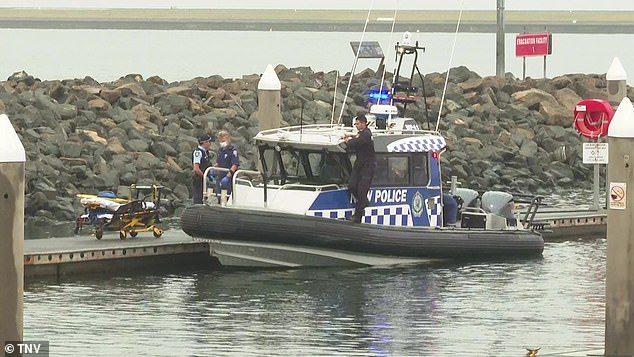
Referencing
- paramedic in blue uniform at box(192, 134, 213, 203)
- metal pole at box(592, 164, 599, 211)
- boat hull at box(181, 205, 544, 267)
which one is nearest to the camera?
boat hull at box(181, 205, 544, 267)

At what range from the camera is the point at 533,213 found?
72.4 ft

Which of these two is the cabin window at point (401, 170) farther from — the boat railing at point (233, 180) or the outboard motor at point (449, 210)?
the boat railing at point (233, 180)

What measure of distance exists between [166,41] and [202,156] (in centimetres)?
9924

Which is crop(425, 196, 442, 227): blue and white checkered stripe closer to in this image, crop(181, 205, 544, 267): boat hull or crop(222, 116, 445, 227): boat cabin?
crop(222, 116, 445, 227): boat cabin

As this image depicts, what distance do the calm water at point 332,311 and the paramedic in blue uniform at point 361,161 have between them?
0.95m

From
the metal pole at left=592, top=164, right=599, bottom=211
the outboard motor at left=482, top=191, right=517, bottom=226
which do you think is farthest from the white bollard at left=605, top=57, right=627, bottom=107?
the outboard motor at left=482, top=191, right=517, bottom=226

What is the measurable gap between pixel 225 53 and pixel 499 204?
245ft

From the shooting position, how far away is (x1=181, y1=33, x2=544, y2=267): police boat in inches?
771

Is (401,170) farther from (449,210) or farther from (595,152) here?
(595,152)

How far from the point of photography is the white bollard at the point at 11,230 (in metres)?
12.7

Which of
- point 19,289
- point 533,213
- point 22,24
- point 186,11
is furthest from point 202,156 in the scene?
point 186,11

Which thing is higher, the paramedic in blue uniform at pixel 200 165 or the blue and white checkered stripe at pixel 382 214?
the paramedic in blue uniform at pixel 200 165

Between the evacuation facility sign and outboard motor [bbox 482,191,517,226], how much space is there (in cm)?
804

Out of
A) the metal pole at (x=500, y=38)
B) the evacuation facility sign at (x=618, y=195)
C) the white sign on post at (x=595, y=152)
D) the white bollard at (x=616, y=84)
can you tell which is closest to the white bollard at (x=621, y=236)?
the evacuation facility sign at (x=618, y=195)
